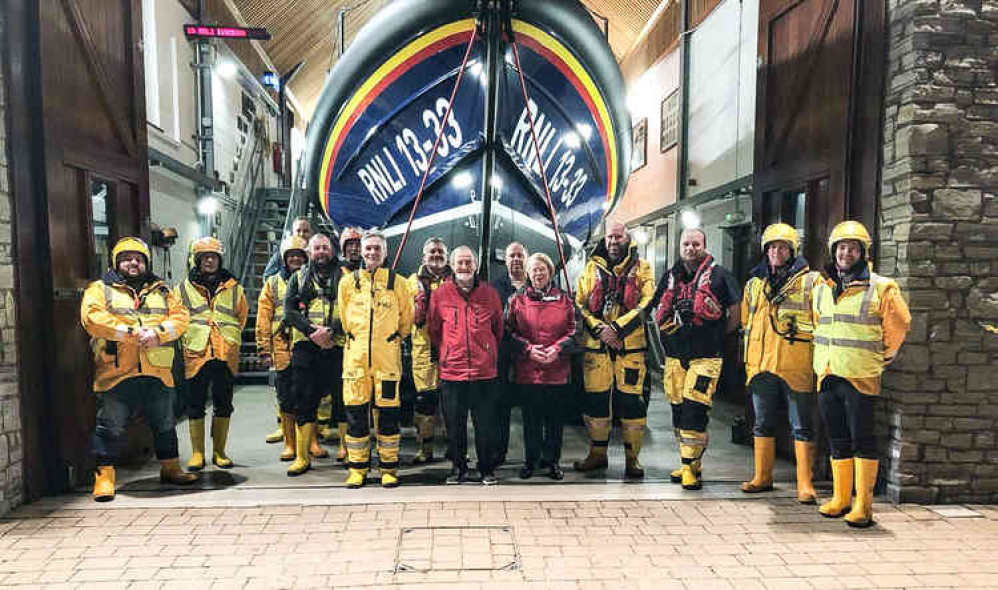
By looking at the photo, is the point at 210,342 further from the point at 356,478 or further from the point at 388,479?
the point at 388,479

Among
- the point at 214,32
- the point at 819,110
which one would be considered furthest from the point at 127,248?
the point at 214,32

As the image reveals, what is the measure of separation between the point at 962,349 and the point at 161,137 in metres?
7.50

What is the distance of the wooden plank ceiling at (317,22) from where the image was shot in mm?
9984

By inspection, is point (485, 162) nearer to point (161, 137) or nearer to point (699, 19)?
point (161, 137)

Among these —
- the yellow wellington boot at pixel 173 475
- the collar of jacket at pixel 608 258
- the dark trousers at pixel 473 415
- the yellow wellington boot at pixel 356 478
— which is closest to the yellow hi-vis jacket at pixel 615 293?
the collar of jacket at pixel 608 258

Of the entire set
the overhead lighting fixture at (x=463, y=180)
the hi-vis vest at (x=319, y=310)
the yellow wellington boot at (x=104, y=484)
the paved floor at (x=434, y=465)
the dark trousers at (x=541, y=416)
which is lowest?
the paved floor at (x=434, y=465)

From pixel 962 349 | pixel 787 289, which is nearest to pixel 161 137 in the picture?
pixel 787 289

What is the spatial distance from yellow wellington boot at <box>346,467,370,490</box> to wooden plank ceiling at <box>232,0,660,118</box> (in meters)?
8.30

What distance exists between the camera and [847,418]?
3.26 m

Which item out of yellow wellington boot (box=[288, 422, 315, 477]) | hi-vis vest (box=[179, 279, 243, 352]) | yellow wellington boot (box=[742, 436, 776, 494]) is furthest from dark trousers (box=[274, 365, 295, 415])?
yellow wellington boot (box=[742, 436, 776, 494])

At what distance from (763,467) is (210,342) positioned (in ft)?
12.2

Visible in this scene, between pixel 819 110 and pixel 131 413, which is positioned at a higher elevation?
pixel 819 110

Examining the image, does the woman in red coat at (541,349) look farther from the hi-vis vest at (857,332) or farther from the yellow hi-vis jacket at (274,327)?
the yellow hi-vis jacket at (274,327)

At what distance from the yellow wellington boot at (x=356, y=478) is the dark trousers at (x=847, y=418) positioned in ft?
8.46
